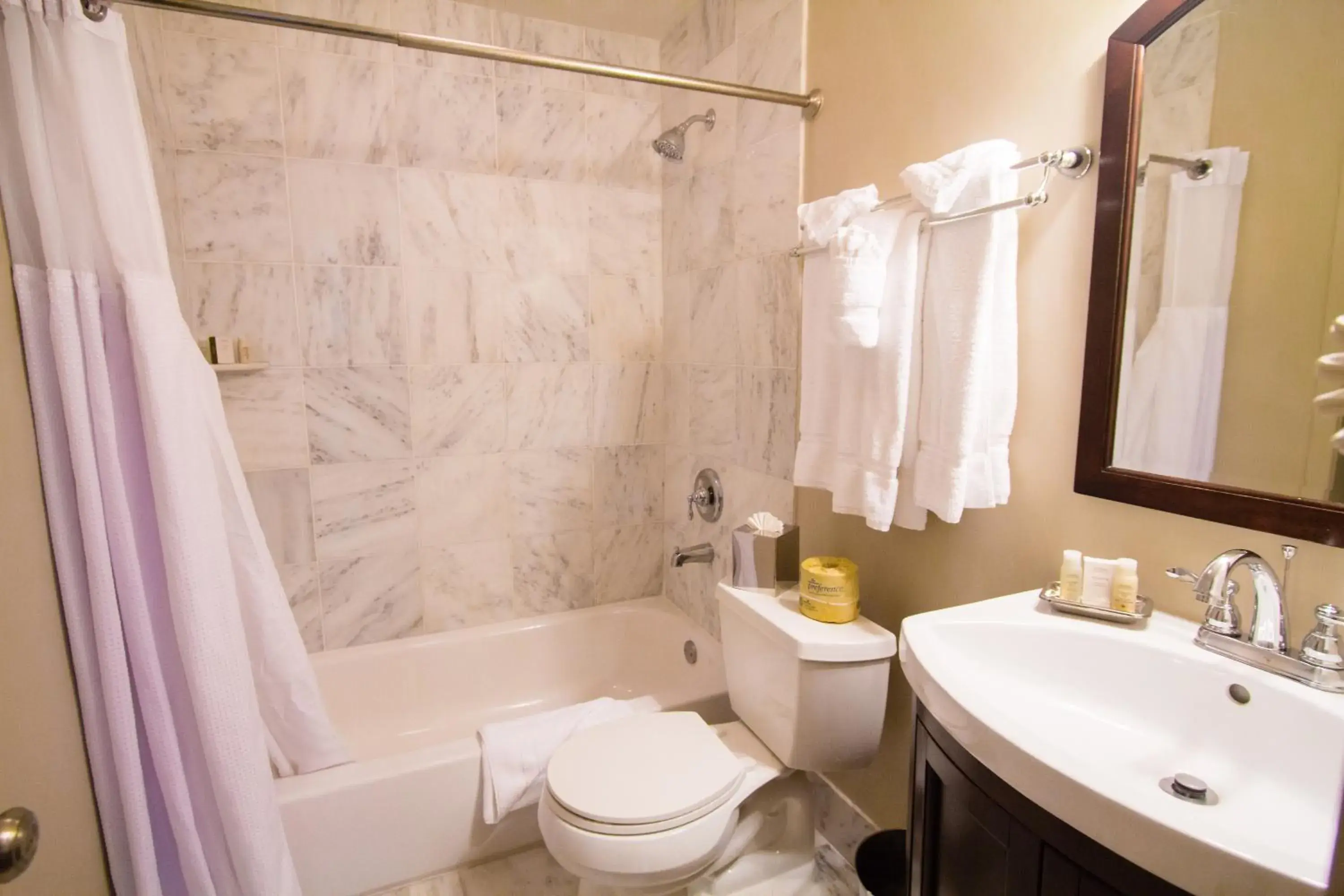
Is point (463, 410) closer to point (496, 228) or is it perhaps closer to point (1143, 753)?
point (496, 228)

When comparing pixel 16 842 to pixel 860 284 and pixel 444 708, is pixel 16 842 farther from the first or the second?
pixel 444 708

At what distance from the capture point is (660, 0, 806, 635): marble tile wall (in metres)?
1.76

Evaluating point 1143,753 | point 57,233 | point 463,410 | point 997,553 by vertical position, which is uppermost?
point 57,233

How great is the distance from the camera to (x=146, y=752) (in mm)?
1058

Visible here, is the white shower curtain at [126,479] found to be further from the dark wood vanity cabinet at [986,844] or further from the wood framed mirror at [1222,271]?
the wood framed mirror at [1222,271]

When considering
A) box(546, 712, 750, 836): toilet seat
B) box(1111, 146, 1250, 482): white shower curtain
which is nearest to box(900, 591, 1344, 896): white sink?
box(1111, 146, 1250, 482): white shower curtain

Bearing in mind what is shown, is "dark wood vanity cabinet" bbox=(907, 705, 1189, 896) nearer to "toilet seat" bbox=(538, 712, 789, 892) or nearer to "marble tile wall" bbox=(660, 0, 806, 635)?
"toilet seat" bbox=(538, 712, 789, 892)

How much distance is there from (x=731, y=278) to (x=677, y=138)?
0.50 metres

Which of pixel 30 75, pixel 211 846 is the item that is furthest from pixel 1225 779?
pixel 30 75

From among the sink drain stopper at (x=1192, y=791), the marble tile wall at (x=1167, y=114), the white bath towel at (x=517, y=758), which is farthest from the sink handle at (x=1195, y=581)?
the white bath towel at (x=517, y=758)

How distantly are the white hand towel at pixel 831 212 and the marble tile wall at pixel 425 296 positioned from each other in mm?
504

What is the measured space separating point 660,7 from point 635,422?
140 cm

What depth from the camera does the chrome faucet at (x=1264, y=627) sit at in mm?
750

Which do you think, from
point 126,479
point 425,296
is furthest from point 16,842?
point 425,296
